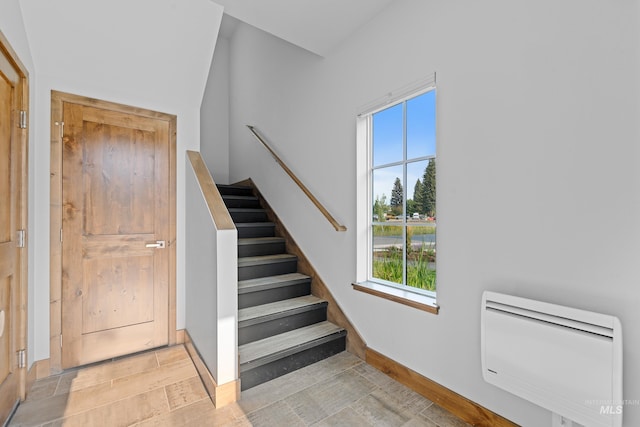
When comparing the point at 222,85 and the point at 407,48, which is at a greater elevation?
the point at 222,85

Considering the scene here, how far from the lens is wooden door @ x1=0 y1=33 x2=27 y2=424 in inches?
64.5

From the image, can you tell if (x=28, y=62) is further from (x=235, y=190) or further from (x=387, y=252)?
(x=387, y=252)

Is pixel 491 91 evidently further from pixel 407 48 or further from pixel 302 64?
pixel 302 64

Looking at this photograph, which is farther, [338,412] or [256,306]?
[256,306]

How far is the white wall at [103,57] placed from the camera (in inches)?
81.2

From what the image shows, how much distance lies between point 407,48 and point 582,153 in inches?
46.9

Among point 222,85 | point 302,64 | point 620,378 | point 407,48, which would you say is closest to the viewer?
point 620,378

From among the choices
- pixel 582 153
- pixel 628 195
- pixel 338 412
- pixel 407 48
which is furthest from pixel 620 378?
pixel 407 48

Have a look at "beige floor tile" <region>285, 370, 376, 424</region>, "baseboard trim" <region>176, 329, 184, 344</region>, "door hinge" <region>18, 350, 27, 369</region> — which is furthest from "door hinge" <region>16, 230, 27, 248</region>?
"beige floor tile" <region>285, 370, 376, 424</region>

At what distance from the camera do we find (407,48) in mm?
1959

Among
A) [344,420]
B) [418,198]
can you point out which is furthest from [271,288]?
[418,198]

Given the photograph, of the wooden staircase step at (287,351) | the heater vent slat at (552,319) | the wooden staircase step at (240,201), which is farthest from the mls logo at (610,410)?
the wooden staircase step at (240,201)

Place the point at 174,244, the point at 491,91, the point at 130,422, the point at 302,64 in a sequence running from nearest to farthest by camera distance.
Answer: the point at 491,91 < the point at 130,422 < the point at 174,244 < the point at 302,64

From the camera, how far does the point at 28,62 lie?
78.7 inches
